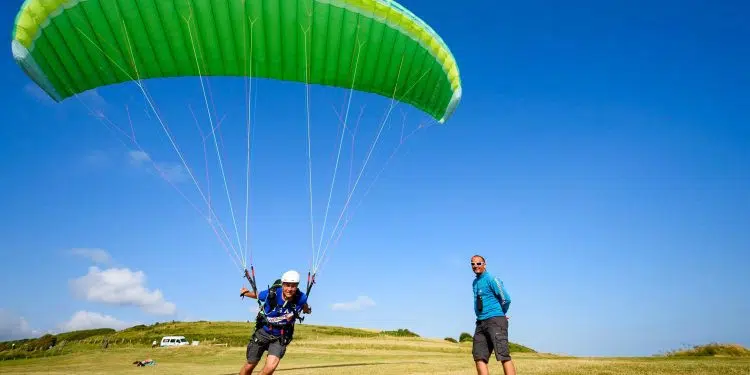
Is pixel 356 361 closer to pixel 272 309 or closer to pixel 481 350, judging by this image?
pixel 481 350

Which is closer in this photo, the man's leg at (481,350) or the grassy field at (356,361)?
the man's leg at (481,350)

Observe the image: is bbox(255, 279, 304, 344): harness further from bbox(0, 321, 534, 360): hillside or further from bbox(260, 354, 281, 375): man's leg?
bbox(0, 321, 534, 360): hillside

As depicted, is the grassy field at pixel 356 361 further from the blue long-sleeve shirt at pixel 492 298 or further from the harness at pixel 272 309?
the harness at pixel 272 309

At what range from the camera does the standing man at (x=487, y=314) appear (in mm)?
6844

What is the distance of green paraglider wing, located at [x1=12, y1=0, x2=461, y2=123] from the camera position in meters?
Result: 10.1

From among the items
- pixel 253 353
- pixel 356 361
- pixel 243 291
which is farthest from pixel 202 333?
pixel 253 353

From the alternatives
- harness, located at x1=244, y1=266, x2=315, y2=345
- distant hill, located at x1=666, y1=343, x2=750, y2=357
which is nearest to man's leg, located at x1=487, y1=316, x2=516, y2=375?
harness, located at x1=244, y1=266, x2=315, y2=345

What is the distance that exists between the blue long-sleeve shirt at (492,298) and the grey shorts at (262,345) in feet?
9.50

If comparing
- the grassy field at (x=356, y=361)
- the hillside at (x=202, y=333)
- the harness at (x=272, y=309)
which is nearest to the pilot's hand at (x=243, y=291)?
the harness at (x=272, y=309)

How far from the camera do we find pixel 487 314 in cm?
697

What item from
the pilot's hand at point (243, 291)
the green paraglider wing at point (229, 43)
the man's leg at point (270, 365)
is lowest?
the man's leg at point (270, 365)

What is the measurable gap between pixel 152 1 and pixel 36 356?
1838cm

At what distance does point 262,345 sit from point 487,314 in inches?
125

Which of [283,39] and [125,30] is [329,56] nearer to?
[283,39]
